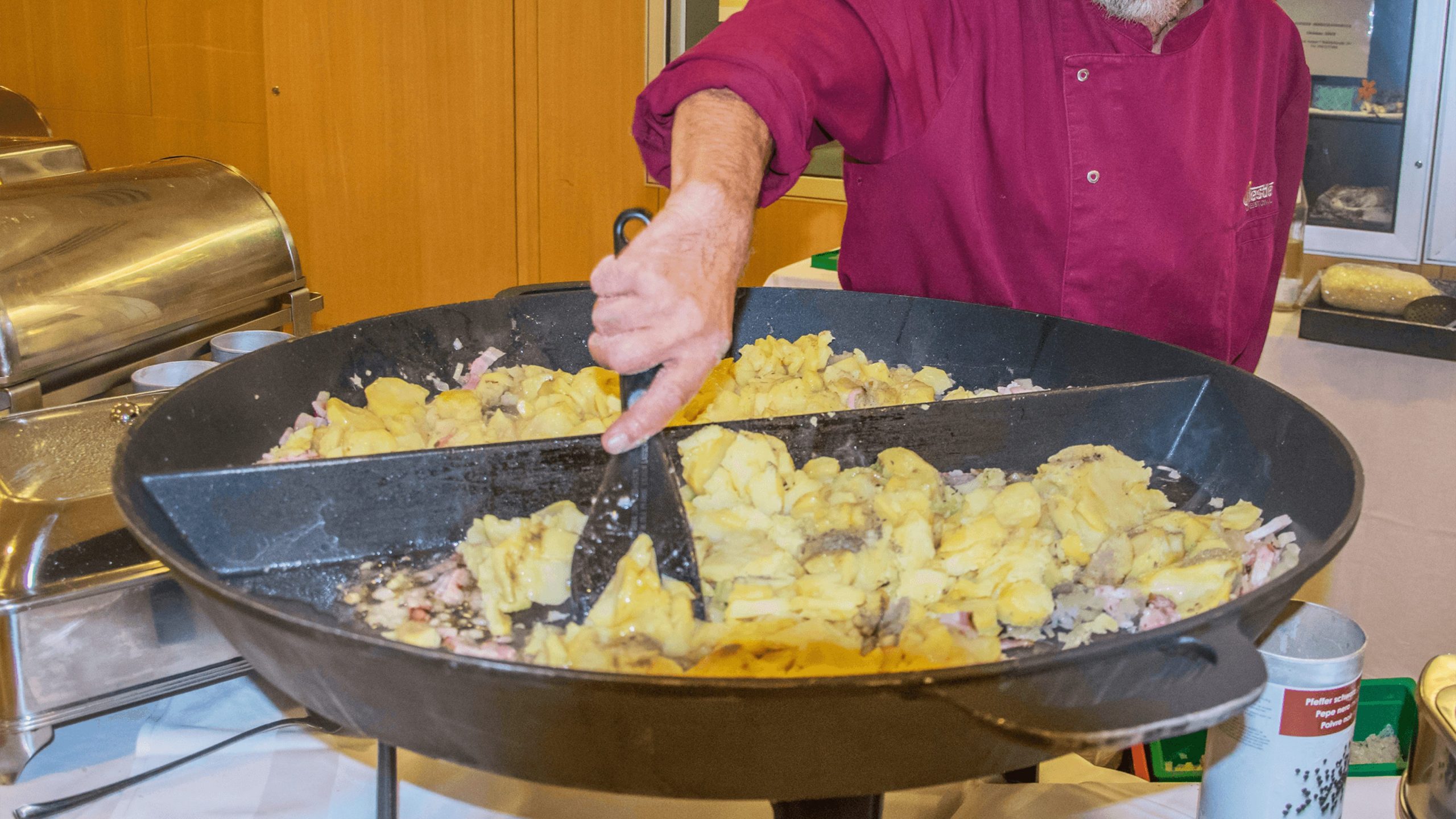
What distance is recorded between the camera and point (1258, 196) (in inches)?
69.2

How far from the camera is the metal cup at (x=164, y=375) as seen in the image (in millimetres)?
1597

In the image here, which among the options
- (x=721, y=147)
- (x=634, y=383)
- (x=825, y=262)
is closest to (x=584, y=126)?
(x=825, y=262)

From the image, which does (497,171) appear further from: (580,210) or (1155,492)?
(1155,492)

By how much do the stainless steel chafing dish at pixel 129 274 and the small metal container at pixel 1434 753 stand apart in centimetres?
185

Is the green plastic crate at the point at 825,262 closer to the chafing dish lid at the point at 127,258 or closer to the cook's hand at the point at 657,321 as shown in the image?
the chafing dish lid at the point at 127,258

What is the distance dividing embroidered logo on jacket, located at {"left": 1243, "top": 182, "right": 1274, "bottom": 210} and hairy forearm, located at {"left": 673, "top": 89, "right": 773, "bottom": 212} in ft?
2.99

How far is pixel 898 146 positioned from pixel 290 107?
3913 mm

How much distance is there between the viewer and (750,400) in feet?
4.50

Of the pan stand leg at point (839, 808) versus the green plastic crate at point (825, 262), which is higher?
the green plastic crate at point (825, 262)

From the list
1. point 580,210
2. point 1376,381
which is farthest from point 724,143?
point 580,210

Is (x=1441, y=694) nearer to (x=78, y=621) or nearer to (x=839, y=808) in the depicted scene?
(x=839, y=808)

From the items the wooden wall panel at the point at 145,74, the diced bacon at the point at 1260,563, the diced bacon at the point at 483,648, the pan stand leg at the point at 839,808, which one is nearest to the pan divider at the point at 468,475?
the diced bacon at the point at 483,648

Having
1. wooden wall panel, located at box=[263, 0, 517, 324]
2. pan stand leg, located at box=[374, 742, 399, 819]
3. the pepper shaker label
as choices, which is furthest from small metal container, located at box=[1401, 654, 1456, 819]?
wooden wall panel, located at box=[263, 0, 517, 324]

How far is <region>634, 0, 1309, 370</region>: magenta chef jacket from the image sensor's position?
5.11 feet
